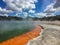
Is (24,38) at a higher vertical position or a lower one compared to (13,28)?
lower

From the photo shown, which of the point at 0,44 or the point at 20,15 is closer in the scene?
the point at 0,44

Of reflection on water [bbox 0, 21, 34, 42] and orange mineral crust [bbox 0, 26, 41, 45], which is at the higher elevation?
reflection on water [bbox 0, 21, 34, 42]

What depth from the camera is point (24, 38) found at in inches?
64.4

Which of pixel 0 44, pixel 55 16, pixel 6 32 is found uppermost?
pixel 55 16

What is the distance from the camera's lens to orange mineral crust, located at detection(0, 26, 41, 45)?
159 centimetres

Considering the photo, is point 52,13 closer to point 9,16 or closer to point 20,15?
point 20,15

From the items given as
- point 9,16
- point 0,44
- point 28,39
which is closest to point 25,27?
point 28,39

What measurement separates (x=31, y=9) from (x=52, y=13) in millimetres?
300

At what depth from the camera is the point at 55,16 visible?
1745 millimetres

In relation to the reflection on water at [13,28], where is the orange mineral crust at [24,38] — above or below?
below

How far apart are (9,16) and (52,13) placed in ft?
1.97

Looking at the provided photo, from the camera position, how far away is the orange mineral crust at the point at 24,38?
1593 millimetres

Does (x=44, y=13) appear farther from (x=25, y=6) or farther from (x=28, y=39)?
(x=28, y=39)

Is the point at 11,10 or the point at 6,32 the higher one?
the point at 11,10
